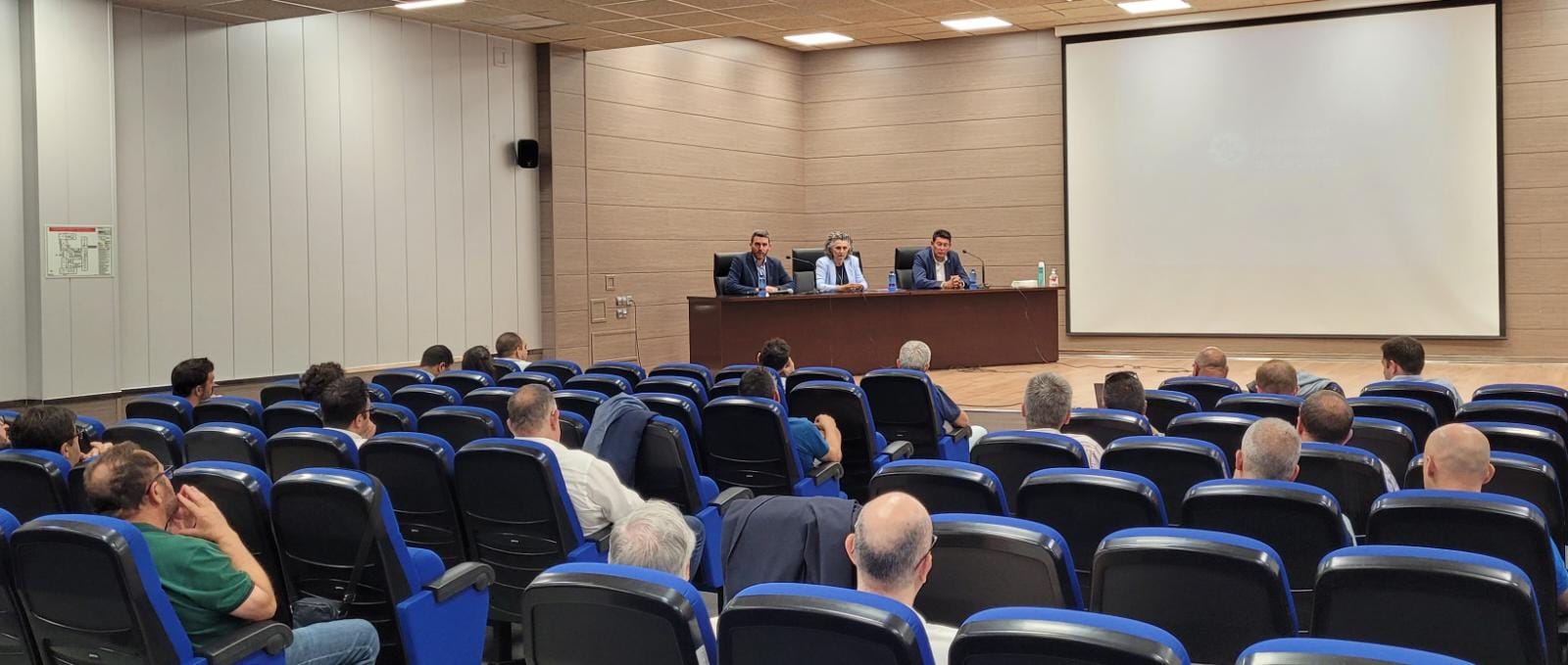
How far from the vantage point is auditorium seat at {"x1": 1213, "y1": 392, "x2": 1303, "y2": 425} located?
16.9 ft

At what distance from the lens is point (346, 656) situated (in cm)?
331

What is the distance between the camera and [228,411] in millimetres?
5637

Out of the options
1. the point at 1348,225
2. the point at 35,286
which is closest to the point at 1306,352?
the point at 1348,225

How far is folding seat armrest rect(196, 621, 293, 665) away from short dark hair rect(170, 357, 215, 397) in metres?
3.60

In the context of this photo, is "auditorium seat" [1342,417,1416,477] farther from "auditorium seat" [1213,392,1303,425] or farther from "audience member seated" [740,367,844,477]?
"audience member seated" [740,367,844,477]

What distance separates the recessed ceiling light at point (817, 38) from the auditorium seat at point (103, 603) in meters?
11.9

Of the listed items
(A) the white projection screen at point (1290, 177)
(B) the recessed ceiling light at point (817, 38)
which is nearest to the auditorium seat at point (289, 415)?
(B) the recessed ceiling light at point (817, 38)

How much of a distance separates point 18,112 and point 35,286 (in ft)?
3.72

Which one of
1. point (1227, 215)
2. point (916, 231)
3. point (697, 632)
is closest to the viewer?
point (697, 632)

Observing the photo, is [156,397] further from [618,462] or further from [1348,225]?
[1348,225]

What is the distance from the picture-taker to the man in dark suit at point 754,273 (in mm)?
11359

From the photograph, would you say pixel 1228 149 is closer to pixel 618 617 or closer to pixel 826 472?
pixel 826 472

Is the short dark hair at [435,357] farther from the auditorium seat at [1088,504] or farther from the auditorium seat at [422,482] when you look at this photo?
the auditorium seat at [1088,504]

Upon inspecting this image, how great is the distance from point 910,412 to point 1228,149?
830 centimetres
